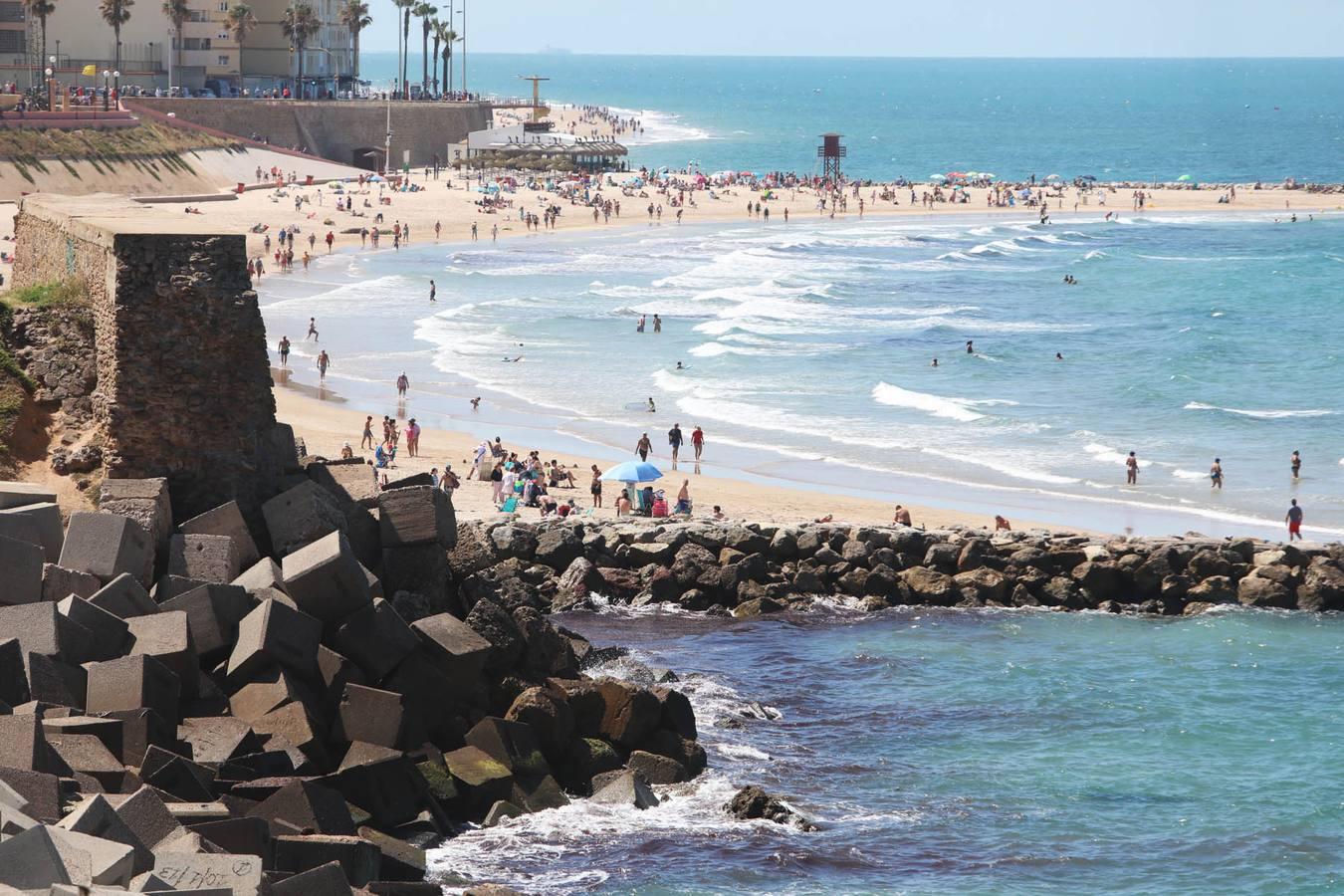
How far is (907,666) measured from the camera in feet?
60.8

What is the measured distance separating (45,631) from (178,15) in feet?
247

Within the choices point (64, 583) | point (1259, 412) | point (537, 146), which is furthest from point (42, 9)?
point (64, 583)

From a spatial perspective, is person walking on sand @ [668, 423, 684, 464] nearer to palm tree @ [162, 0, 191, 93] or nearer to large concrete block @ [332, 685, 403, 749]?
large concrete block @ [332, 685, 403, 749]

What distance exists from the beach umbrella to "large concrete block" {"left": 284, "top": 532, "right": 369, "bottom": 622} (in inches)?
517

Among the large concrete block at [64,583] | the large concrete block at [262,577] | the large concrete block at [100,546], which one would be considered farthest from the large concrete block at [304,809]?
the large concrete block at [100,546]

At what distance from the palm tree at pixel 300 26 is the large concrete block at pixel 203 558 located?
249ft

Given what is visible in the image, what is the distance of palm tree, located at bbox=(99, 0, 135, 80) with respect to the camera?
76250mm

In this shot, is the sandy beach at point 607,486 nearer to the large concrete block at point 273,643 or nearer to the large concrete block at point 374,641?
the large concrete block at point 374,641

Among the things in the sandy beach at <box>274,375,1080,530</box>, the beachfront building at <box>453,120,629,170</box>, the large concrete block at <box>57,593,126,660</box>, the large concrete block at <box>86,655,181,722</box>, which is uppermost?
the beachfront building at <box>453,120,629,170</box>

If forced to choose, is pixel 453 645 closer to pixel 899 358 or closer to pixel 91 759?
pixel 91 759

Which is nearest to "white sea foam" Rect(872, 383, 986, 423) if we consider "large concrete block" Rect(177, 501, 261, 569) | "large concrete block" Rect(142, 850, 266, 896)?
"large concrete block" Rect(177, 501, 261, 569)

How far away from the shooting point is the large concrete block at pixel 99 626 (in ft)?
38.0

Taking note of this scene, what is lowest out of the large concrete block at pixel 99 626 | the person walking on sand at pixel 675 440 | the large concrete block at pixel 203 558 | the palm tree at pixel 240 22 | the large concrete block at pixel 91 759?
the person walking on sand at pixel 675 440

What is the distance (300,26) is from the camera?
282 feet
